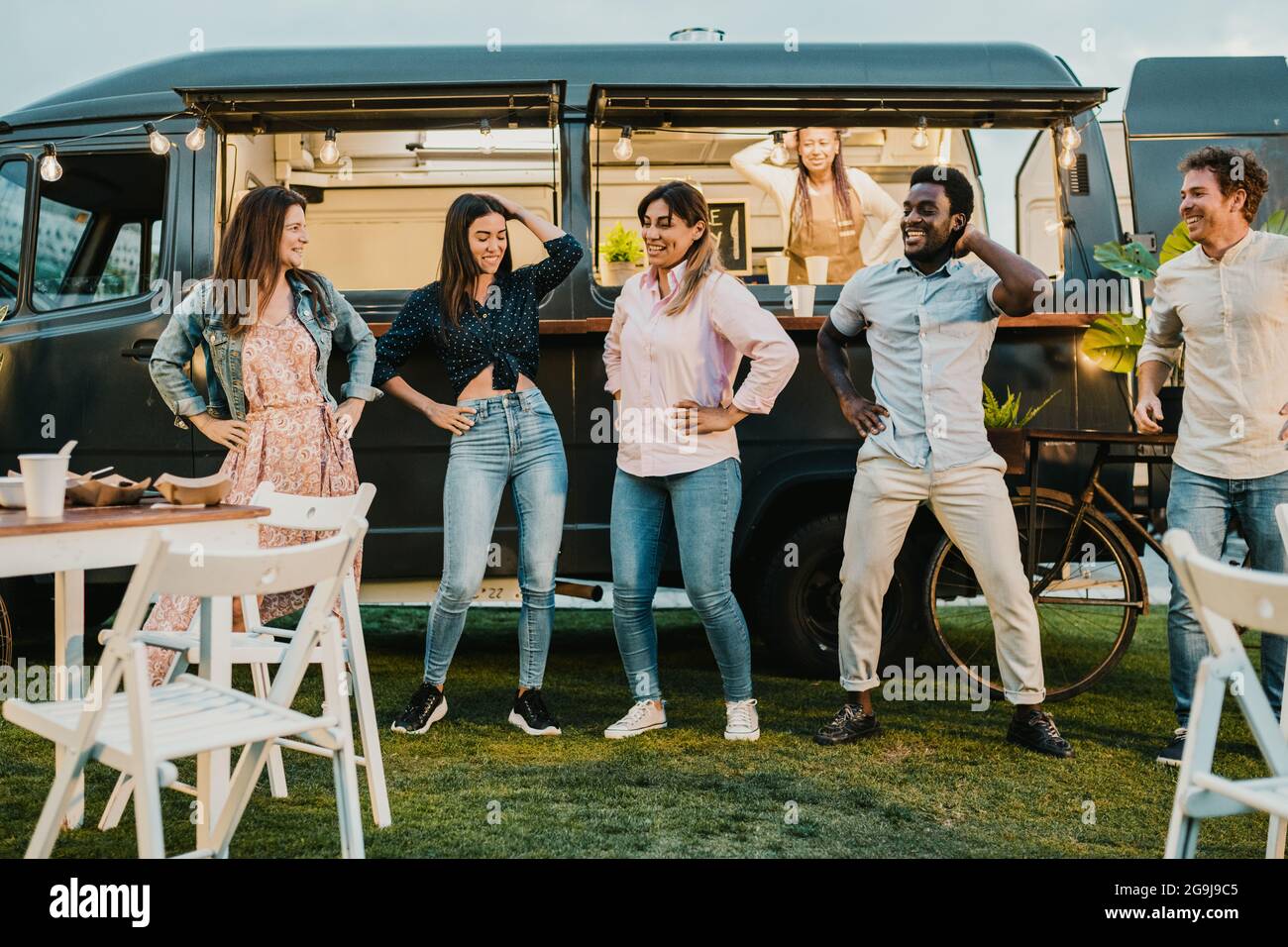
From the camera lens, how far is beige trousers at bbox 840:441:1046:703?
391 cm

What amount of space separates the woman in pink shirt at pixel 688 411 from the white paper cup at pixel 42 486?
183 cm

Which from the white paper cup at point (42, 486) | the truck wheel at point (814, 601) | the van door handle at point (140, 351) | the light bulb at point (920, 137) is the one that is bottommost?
the truck wheel at point (814, 601)

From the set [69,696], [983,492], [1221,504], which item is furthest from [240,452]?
[1221,504]

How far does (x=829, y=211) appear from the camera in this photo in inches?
203

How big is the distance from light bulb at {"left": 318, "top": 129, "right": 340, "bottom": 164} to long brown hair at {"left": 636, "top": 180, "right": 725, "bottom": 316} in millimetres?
1579

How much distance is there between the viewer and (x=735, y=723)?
4164 millimetres

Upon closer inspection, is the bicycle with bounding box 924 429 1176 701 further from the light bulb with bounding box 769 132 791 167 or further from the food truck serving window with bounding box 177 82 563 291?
the food truck serving window with bounding box 177 82 563 291

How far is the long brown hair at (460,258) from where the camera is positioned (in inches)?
162

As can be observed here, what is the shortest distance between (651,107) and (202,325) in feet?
6.45

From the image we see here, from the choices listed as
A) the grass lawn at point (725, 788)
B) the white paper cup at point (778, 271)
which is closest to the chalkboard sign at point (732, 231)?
the white paper cup at point (778, 271)

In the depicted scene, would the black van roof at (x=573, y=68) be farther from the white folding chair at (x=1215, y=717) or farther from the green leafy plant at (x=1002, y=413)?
the white folding chair at (x=1215, y=717)

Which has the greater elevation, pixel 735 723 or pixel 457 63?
pixel 457 63

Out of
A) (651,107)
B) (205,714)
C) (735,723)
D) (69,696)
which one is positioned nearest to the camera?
(205,714)

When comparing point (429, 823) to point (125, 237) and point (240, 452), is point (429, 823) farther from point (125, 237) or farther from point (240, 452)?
point (125, 237)
